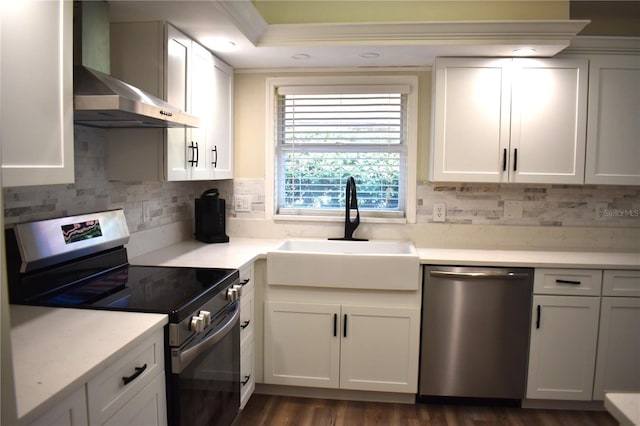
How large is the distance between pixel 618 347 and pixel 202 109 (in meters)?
2.74

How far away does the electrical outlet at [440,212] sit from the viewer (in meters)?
3.05

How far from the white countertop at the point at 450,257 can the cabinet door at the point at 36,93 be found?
0.99m

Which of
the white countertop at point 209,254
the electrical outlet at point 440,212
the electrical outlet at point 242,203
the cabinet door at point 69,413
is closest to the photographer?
the cabinet door at point 69,413

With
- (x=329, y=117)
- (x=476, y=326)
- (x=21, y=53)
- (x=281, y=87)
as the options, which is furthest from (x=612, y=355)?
(x=21, y=53)

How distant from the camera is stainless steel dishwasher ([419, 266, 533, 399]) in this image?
8.18 feet

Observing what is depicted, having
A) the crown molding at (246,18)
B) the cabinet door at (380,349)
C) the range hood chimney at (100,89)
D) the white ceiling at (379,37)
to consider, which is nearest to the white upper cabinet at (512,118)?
the white ceiling at (379,37)

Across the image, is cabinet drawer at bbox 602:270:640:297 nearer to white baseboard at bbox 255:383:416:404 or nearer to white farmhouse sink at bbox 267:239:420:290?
white farmhouse sink at bbox 267:239:420:290

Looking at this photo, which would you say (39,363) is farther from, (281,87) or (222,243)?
(281,87)

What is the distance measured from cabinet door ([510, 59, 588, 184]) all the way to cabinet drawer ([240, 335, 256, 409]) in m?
1.88

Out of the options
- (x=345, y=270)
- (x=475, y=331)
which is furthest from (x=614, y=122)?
(x=345, y=270)

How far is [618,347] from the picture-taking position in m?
2.51

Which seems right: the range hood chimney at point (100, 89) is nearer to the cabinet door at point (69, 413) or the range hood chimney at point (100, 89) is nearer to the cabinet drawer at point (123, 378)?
the cabinet drawer at point (123, 378)

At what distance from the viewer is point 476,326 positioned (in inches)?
99.0

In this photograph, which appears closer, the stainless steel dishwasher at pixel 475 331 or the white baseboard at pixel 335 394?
the stainless steel dishwasher at pixel 475 331
